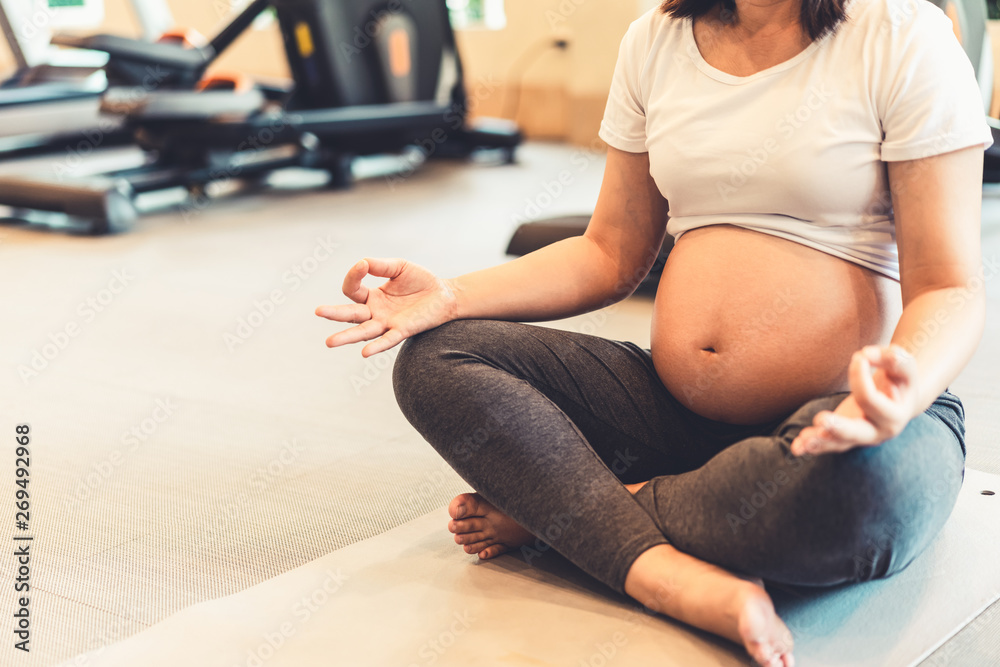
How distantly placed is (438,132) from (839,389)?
390 cm

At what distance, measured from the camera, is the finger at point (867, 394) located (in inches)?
26.3

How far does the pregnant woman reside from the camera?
0.79 meters

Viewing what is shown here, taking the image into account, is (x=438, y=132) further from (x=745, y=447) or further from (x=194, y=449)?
(x=745, y=447)

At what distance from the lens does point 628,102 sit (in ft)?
3.51

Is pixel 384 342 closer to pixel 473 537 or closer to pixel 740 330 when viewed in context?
pixel 473 537

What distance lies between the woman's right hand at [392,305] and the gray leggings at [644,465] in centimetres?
2

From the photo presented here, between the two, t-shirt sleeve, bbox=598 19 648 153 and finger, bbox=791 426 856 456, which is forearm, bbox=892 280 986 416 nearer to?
finger, bbox=791 426 856 456

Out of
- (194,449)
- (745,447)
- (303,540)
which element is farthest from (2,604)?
(745,447)

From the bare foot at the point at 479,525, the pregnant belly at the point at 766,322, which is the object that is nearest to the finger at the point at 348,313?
the bare foot at the point at 479,525

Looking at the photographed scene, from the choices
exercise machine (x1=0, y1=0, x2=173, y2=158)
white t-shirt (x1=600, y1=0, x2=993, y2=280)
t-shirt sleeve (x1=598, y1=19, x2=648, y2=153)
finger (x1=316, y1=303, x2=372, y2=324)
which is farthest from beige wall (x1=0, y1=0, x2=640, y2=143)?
finger (x1=316, y1=303, x2=372, y2=324)

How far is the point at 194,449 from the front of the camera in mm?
1459

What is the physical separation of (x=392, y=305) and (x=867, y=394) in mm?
553

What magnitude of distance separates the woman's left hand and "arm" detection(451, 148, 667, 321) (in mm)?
441

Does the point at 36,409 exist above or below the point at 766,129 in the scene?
below
